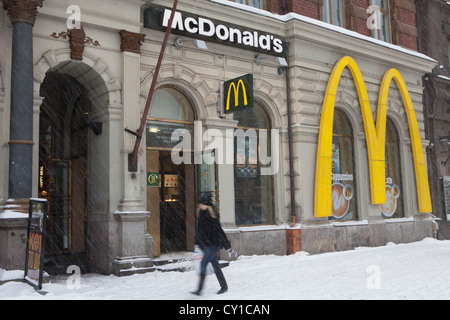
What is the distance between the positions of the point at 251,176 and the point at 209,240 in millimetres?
5946

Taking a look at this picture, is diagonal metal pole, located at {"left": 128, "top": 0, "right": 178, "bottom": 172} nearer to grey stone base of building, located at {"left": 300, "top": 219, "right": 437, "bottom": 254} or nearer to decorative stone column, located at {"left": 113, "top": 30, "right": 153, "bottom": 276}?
decorative stone column, located at {"left": 113, "top": 30, "right": 153, "bottom": 276}

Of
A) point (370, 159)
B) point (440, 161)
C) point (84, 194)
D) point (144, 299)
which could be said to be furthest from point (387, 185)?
point (144, 299)

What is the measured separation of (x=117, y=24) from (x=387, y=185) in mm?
10609

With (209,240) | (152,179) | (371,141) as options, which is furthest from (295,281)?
(371,141)

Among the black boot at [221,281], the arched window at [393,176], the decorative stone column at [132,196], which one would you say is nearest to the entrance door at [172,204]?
the decorative stone column at [132,196]

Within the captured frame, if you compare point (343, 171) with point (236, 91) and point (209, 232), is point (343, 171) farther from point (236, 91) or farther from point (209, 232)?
point (209, 232)

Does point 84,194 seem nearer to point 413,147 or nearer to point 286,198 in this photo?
point 286,198

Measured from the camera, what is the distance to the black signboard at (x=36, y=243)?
7945 millimetres

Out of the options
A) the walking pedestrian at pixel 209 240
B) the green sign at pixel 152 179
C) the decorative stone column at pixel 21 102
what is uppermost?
the decorative stone column at pixel 21 102

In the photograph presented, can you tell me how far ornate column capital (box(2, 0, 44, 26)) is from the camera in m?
9.34

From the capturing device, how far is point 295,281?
9492mm

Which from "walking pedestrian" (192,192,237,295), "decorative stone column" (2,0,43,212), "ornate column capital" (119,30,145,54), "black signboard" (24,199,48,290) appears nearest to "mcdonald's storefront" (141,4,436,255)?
"ornate column capital" (119,30,145,54)

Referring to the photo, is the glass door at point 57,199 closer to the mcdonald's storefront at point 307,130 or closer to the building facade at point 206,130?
the building facade at point 206,130

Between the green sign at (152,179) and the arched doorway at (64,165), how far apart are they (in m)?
1.88
